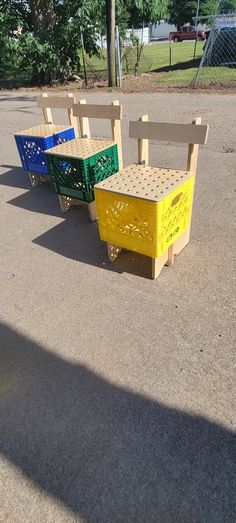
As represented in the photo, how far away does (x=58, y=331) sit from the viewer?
2523 mm

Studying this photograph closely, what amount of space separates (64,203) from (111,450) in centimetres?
294

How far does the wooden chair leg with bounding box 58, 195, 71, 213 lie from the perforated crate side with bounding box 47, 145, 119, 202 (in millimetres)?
107

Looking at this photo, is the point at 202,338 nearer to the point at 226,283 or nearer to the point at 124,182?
the point at 226,283

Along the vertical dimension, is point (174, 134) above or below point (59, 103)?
above

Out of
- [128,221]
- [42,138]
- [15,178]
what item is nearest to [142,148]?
[128,221]

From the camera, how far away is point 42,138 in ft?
14.6

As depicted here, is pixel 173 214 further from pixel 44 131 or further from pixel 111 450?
pixel 44 131

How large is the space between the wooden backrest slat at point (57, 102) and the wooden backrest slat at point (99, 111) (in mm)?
372

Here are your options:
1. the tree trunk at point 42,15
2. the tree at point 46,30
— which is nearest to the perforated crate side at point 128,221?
the tree at point 46,30

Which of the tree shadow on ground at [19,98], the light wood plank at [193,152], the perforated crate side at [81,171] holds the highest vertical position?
the light wood plank at [193,152]

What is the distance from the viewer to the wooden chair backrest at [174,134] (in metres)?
2.75

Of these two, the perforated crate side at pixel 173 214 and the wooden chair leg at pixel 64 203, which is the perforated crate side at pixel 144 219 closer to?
the perforated crate side at pixel 173 214

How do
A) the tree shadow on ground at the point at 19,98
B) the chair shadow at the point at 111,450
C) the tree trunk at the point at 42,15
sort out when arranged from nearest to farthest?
the chair shadow at the point at 111,450 < the tree shadow on ground at the point at 19,98 < the tree trunk at the point at 42,15

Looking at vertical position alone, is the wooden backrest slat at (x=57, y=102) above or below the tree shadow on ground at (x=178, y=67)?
above
